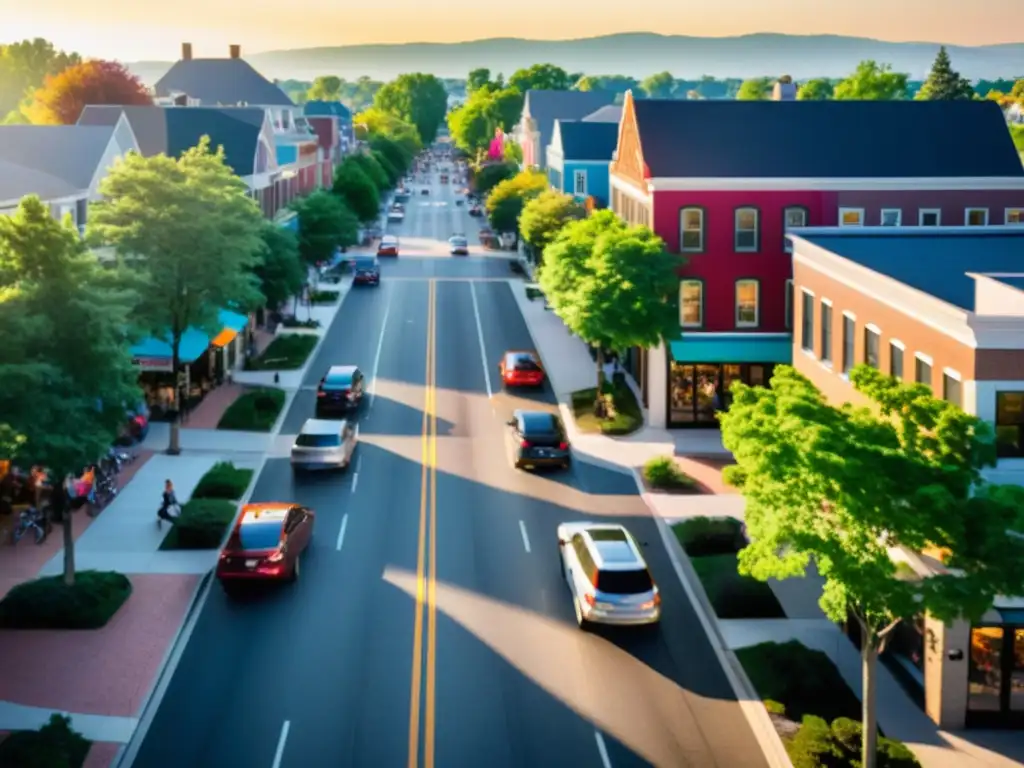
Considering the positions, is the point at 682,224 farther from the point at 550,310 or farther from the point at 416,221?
the point at 416,221

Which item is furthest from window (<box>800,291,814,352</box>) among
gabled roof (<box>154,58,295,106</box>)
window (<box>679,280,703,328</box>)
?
gabled roof (<box>154,58,295,106</box>)

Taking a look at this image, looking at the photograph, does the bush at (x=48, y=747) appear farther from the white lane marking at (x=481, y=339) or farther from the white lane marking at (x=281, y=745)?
the white lane marking at (x=481, y=339)

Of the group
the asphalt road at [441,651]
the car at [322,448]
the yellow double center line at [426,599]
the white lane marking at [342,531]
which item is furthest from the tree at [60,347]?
the car at [322,448]

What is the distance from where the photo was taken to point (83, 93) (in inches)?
3937

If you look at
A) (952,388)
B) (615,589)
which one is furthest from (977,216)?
(615,589)

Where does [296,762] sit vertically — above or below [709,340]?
below

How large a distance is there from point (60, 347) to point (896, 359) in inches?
735

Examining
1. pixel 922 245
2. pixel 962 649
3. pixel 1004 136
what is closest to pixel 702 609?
A: pixel 962 649

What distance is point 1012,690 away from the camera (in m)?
22.3

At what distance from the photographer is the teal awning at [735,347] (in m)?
46.3

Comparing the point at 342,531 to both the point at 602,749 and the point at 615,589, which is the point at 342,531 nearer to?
the point at 615,589

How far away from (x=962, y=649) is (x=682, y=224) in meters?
26.9

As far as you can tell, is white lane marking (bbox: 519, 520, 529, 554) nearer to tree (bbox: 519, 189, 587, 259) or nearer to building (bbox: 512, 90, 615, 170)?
tree (bbox: 519, 189, 587, 259)

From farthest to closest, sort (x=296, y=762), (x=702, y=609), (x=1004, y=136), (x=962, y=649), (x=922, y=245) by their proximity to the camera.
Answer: (x=1004, y=136)
(x=922, y=245)
(x=702, y=609)
(x=962, y=649)
(x=296, y=762)
